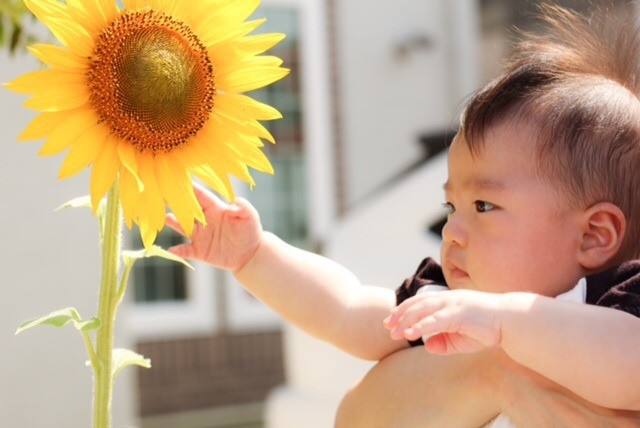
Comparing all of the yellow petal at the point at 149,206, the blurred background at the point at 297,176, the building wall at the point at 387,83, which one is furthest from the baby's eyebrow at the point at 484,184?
the building wall at the point at 387,83

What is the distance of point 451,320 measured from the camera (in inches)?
48.3

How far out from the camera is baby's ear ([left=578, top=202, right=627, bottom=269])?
4.95 feet

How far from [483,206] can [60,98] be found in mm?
680

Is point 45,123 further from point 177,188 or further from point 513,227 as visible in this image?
point 513,227

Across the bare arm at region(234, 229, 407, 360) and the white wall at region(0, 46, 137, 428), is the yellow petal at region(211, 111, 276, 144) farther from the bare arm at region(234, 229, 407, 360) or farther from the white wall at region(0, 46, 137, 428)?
the white wall at region(0, 46, 137, 428)

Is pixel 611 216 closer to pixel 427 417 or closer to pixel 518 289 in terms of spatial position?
pixel 518 289

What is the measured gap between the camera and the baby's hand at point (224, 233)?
1672mm

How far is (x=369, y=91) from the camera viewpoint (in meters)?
9.36

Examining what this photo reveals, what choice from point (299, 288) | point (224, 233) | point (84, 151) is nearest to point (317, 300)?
point (299, 288)

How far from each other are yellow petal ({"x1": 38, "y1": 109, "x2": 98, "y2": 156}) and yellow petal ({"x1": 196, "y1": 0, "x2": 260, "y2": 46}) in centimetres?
20

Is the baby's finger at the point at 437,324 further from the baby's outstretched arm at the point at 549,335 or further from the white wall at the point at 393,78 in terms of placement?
the white wall at the point at 393,78

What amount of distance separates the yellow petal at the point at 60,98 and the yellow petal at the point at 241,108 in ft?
0.62

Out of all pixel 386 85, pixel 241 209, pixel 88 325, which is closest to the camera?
pixel 88 325

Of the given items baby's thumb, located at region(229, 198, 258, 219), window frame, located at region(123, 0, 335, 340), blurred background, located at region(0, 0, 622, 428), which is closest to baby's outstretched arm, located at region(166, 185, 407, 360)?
baby's thumb, located at region(229, 198, 258, 219)
